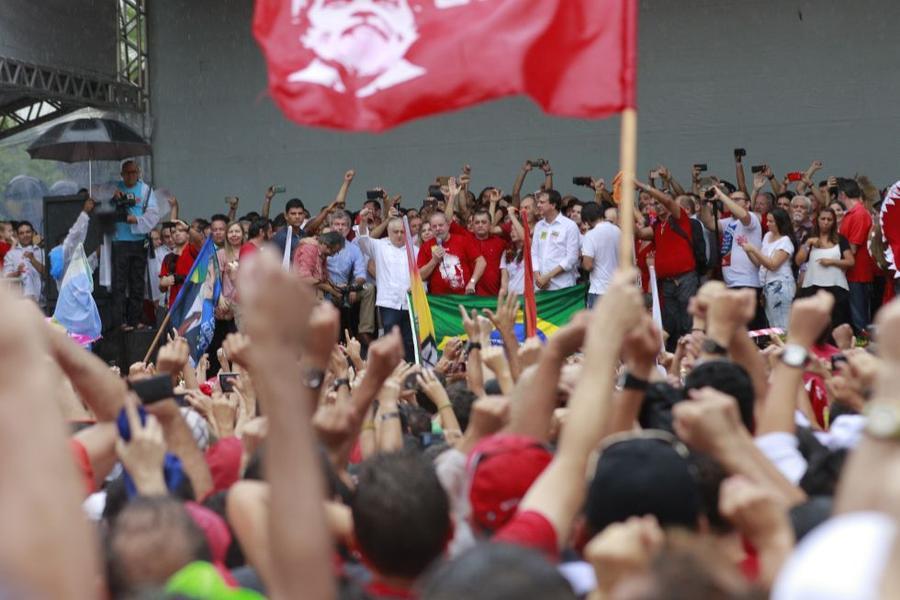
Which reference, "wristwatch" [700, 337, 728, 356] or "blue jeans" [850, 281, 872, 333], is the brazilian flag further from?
"wristwatch" [700, 337, 728, 356]

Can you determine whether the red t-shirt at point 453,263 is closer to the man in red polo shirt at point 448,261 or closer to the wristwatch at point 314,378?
the man in red polo shirt at point 448,261

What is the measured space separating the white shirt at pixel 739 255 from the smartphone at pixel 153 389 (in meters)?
9.64

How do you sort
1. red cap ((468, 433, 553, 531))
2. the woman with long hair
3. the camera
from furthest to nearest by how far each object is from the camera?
the camera → the woman with long hair → red cap ((468, 433, 553, 531))

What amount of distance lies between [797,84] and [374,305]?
22.3 ft

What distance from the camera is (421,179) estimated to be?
61.9ft

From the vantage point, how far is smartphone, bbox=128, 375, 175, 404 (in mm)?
3787

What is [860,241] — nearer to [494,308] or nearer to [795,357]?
[494,308]

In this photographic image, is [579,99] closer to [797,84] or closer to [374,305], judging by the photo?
[374,305]

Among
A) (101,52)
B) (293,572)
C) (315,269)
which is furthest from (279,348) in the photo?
(101,52)

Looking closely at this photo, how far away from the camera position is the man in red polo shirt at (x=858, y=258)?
12.3 metres

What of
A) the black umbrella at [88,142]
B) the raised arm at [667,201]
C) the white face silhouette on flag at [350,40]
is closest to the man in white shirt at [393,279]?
the raised arm at [667,201]

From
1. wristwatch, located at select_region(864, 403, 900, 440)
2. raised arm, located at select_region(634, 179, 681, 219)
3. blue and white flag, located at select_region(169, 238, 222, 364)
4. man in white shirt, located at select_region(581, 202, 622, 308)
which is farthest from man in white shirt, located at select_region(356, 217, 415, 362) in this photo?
wristwatch, located at select_region(864, 403, 900, 440)

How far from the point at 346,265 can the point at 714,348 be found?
31.0 ft

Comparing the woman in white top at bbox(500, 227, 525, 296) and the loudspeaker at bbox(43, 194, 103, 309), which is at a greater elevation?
the loudspeaker at bbox(43, 194, 103, 309)
